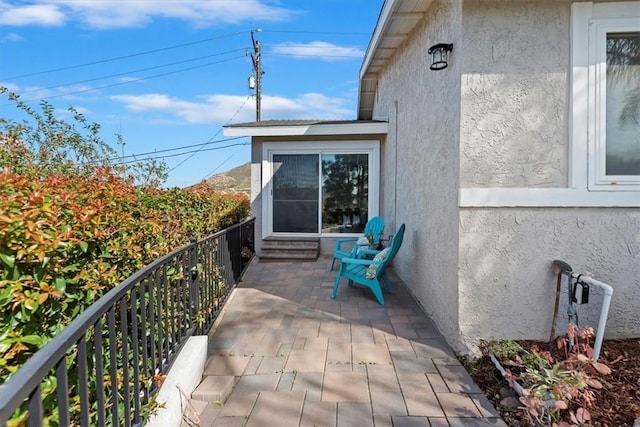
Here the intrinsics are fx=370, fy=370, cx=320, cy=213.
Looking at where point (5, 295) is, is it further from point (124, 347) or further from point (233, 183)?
point (233, 183)

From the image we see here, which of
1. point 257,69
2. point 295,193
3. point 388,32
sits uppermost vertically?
point 257,69

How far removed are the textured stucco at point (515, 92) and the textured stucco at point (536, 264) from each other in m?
0.32

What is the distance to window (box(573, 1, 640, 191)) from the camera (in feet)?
9.16

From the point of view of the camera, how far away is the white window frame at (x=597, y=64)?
110 inches

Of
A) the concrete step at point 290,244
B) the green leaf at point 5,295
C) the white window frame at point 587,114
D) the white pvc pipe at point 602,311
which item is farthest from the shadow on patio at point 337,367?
the concrete step at point 290,244

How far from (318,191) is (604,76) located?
16.6 feet

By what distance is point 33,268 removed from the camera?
1.46m

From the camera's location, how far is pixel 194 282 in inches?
114

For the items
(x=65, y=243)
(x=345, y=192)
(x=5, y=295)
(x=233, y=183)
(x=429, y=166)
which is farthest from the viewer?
(x=233, y=183)

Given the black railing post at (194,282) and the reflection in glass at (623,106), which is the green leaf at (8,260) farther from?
the reflection in glass at (623,106)

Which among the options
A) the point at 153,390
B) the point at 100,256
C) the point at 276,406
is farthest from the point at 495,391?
the point at 100,256

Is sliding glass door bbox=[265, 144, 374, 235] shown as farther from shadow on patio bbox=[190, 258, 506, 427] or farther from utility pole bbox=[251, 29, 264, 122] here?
utility pole bbox=[251, 29, 264, 122]

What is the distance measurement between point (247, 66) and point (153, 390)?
16.8 metres

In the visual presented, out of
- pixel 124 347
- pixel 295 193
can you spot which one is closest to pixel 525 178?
pixel 124 347
